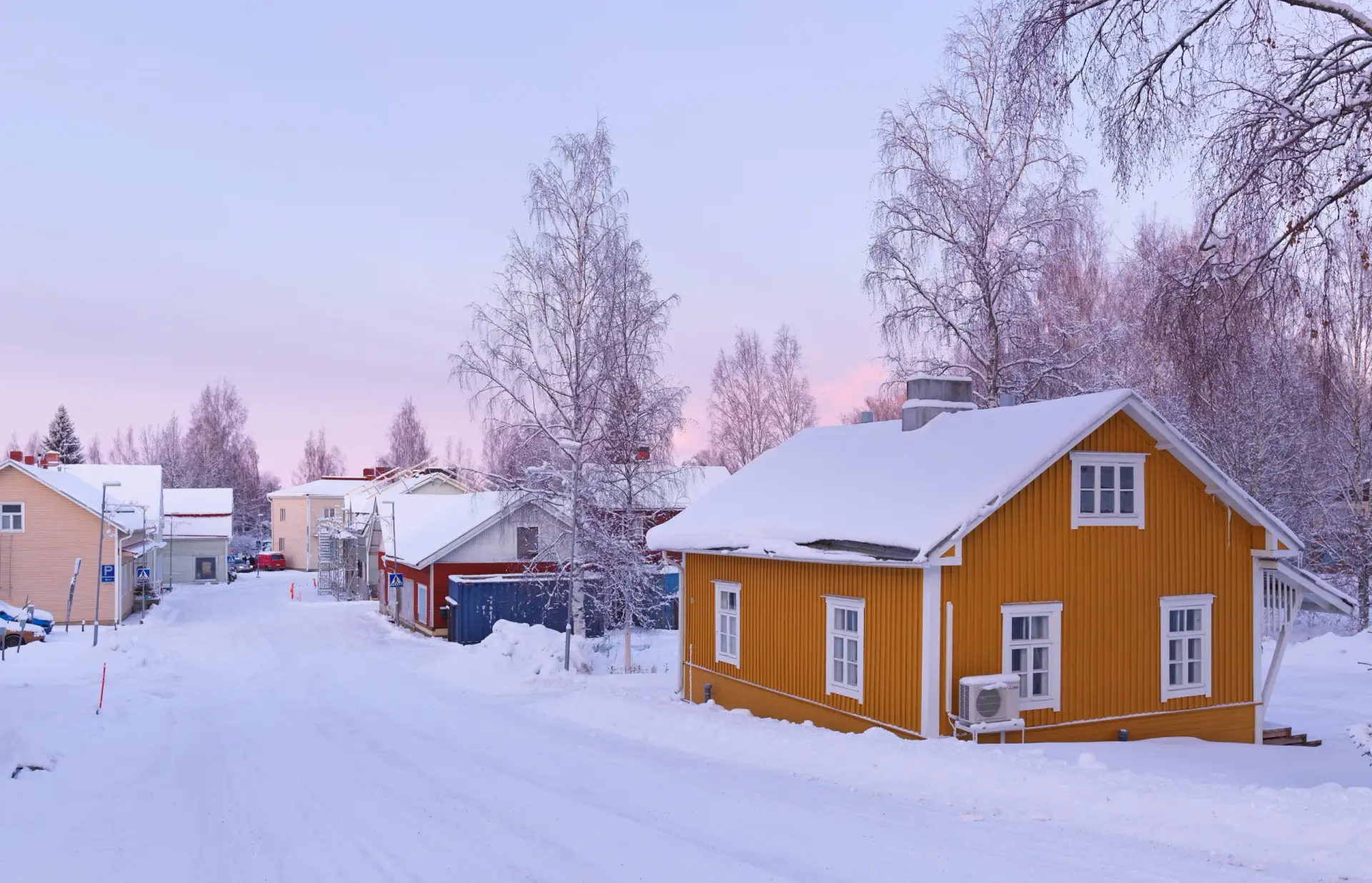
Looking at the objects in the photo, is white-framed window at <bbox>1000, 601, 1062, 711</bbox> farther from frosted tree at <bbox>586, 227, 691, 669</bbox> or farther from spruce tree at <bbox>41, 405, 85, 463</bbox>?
spruce tree at <bbox>41, 405, 85, 463</bbox>

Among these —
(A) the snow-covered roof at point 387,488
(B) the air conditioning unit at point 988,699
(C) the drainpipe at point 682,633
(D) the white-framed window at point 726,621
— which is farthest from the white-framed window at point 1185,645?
(A) the snow-covered roof at point 387,488

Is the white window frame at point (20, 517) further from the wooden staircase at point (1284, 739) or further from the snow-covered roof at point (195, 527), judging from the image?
the wooden staircase at point (1284, 739)

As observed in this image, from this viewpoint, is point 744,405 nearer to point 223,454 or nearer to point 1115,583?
point 1115,583

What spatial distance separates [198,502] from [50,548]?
32.6 meters

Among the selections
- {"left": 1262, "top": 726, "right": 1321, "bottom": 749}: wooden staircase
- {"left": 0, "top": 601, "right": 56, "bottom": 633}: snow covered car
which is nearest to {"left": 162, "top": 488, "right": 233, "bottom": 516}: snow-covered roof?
Result: {"left": 0, "top": 601, "right": 56, "bottom": 633}: snow covered car

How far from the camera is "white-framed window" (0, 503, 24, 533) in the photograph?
38.1 meters

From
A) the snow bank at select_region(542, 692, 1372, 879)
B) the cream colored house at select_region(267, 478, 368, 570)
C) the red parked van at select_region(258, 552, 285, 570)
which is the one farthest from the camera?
the red parked van at select_region(258, 552, 285, 570)

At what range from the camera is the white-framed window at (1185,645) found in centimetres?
1526

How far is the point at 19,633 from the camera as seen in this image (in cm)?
3033

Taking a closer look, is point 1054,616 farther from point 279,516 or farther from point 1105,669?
point 279,516

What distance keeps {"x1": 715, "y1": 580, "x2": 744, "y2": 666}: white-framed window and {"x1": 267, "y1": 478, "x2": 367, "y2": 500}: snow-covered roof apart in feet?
194

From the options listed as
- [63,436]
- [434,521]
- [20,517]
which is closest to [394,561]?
[434,521]

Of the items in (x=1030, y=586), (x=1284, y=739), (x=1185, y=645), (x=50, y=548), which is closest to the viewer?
(x=1030, y=586)

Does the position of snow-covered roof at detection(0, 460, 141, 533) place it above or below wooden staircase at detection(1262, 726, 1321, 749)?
above
